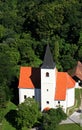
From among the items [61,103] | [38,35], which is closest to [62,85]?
[61,103]

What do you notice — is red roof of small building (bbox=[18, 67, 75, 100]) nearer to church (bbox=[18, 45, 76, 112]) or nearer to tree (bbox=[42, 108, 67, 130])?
church (bbox=[18, 45, 76, 112])

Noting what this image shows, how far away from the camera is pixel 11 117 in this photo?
65.7 m

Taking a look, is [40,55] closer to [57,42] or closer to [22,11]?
[57,42]

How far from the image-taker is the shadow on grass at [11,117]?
64.2m

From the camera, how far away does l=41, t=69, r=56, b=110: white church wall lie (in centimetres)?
6397

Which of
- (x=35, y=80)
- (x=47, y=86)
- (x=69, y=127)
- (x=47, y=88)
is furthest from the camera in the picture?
(x=35, y=80)

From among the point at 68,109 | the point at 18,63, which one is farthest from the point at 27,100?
the point at 18,63

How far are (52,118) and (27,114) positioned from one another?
3705mm

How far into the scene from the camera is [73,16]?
89875 mm

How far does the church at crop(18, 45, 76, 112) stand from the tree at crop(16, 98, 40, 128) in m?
3.52

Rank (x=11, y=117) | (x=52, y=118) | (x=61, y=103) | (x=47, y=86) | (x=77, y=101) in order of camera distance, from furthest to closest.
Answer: (x=77, y=101), (x=61, y=103), (x=11, y=117), (x=47, y=86), (x=52, y=118)

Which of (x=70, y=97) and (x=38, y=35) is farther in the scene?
(x=38, y=35)

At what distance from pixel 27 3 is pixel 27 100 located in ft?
165

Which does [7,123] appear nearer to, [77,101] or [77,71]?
[77,101]
